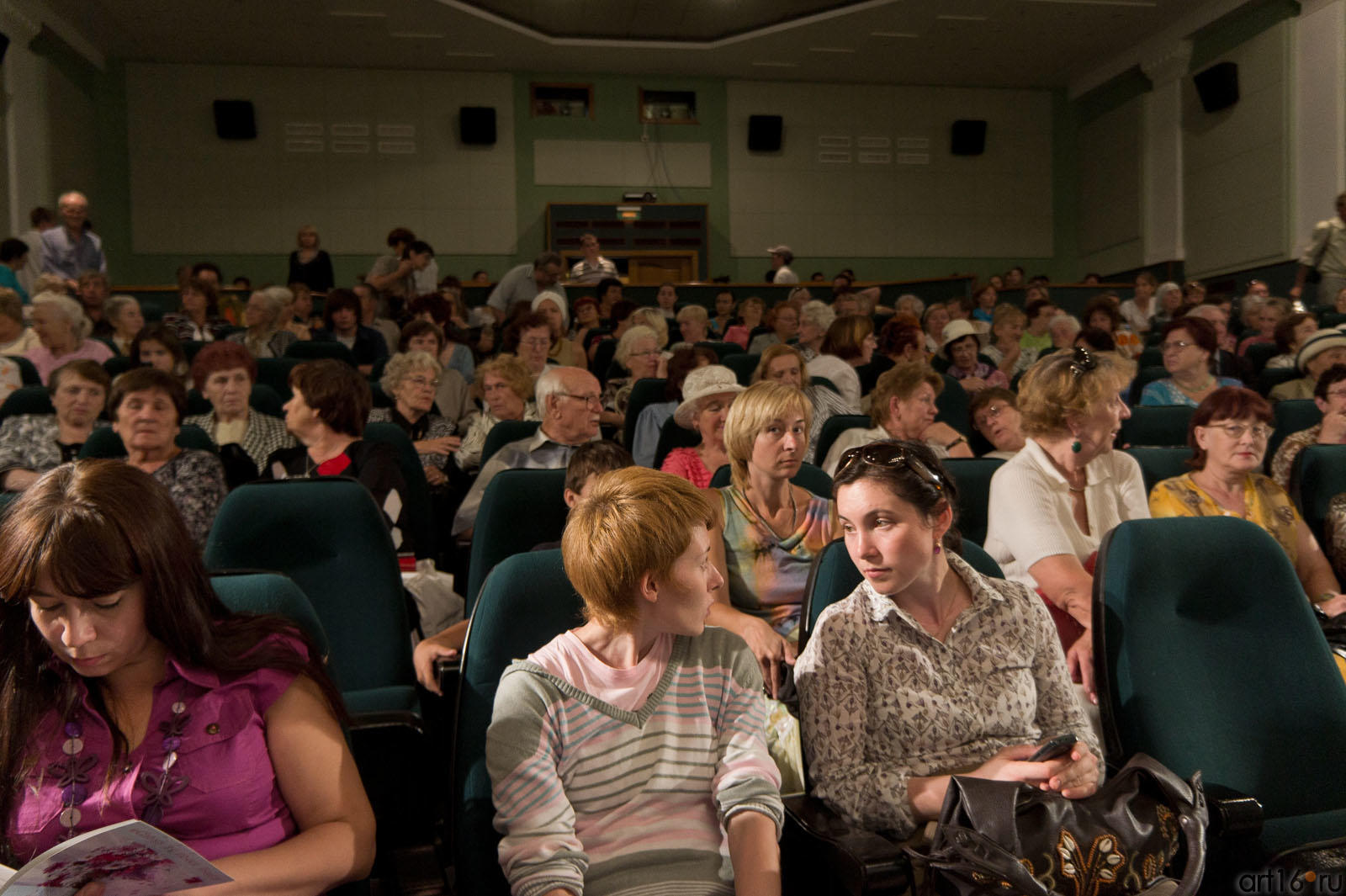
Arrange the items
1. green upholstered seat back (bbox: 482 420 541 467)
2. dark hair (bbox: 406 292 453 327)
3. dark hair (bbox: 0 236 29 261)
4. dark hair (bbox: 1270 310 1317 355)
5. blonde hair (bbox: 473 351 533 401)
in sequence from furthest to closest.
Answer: dark hair (bbox: 0 236 29 261) < dark hair (bbox: 406 292 453 327) < dark hair (bbox: 1270 310 1317 355) < blonde hair (bbox: 473 351 533 401) < green upholstered seat back (bbox: 482 420 541 467)

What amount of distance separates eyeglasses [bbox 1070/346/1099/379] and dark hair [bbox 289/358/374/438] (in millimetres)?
1822

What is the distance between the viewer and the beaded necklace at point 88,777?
3.76ft

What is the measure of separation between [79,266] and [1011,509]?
294 inches

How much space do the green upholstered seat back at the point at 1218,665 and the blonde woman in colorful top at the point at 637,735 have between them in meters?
0.68

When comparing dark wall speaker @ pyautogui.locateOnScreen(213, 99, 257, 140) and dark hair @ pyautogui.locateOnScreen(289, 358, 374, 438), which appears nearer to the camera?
dark hair @ pyautogui.locateOnScreen(289, 358, 374, 438)

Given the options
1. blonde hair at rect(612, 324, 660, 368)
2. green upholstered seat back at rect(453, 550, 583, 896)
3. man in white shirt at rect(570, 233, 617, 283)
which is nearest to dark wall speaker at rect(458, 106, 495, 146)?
man in white shirt at rect(570, 233, 617, 283)

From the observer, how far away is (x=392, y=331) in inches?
260

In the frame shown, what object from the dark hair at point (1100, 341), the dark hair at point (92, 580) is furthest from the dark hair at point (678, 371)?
the dark hair at point (92, 580)

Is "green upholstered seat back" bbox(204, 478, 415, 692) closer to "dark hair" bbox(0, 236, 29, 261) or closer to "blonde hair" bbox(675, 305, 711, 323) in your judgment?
"blonde hair" bbox(675, 305, 711, 323)

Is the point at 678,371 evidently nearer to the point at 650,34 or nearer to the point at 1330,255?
the point at 1330,255

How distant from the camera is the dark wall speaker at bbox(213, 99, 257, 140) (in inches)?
446

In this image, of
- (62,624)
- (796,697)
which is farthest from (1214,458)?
(62,624)

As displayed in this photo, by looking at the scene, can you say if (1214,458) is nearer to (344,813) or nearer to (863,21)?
(344,813)

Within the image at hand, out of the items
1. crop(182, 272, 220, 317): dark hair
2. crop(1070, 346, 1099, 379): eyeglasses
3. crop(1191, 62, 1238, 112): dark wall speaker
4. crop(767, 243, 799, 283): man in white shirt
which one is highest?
crop(1191, 62, 1238, 112): dark wall speaker
